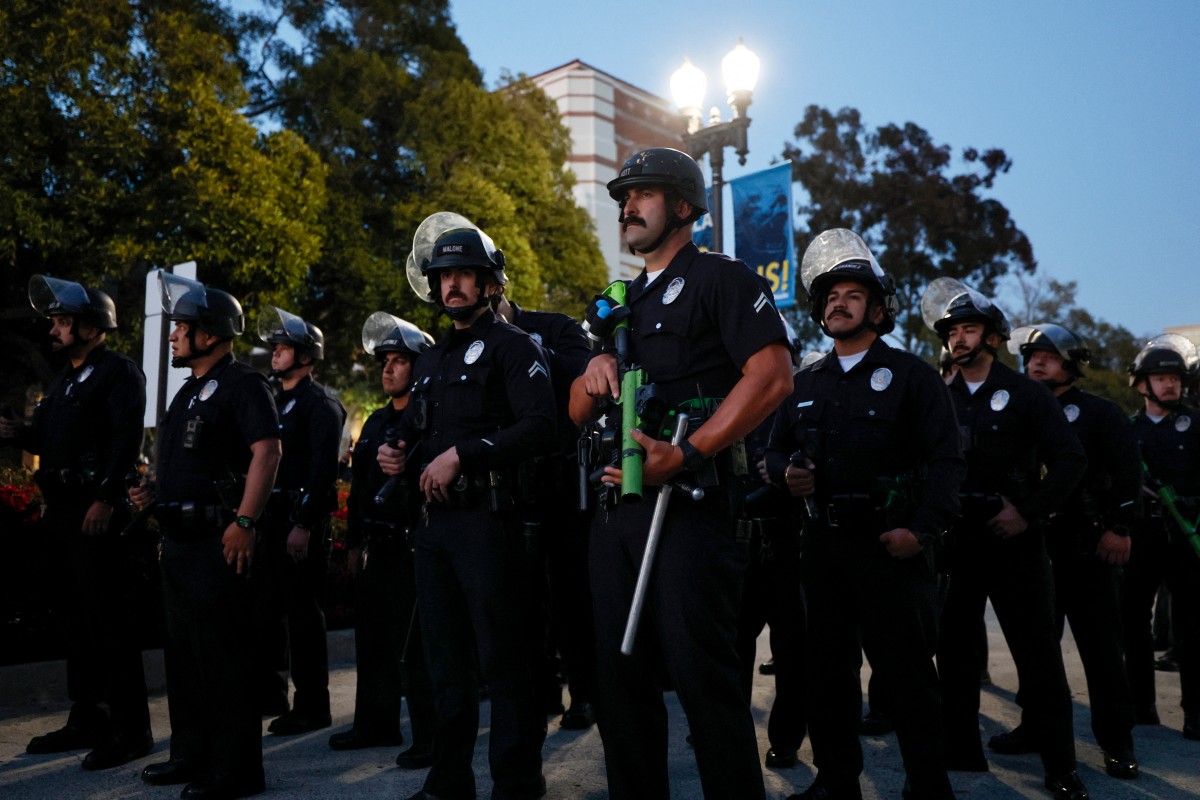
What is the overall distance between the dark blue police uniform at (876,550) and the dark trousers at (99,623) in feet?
10.9

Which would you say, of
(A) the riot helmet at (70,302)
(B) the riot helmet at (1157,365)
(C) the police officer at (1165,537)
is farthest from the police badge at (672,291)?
(B) the riot helmet at (1157,365)

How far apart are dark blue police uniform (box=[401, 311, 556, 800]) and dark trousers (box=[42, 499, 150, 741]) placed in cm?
203

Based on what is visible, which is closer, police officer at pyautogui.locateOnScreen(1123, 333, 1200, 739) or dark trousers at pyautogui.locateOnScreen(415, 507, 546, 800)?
dark trousers at pyautogui.locateOnScreen(415, 507, 546, 800)

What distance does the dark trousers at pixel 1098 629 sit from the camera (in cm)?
528

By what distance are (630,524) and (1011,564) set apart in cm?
258

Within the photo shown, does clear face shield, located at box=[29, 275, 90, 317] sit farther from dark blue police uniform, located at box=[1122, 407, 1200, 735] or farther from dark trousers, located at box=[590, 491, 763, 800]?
dark blue police uniform, located at box=[1122, 407, 1200, 735]

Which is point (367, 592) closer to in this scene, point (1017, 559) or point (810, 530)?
point (810, 530)

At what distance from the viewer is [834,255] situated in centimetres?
480

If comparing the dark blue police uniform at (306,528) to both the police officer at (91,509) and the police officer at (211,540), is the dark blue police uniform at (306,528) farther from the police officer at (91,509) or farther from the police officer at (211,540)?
the police officer at (211,540)

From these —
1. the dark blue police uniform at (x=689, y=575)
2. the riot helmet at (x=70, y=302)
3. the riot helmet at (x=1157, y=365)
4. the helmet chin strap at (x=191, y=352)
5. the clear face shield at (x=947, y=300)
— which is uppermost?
the riot helmet at (x=70, y=302)

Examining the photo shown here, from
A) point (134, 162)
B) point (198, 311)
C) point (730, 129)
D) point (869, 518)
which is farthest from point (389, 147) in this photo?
point (869, 518)

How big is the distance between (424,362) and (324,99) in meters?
20.7

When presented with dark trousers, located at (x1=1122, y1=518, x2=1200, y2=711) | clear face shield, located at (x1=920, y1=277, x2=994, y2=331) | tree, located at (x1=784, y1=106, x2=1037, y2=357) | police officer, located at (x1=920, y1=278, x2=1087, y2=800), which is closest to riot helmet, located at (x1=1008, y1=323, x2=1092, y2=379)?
clear face shield, located at (x1=920, y1=277, x2=994, y2=331)

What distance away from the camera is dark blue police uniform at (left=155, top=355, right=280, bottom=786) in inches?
184
